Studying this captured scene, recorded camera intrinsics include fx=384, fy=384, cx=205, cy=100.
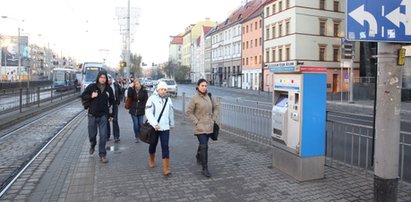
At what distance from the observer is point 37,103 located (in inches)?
880

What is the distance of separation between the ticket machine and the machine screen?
8 centimetres

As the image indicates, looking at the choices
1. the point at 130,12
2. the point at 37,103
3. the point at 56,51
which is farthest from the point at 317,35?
the point at 56,51

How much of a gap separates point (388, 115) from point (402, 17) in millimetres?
1097

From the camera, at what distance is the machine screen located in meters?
6.56

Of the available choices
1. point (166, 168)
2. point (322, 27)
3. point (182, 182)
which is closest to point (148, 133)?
point (166, 168)

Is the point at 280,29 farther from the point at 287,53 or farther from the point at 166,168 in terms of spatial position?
the point at 166,168

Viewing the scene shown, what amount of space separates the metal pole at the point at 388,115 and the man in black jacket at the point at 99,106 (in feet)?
17.1

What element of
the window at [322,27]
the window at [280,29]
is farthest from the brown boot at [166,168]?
the window at [280,29]

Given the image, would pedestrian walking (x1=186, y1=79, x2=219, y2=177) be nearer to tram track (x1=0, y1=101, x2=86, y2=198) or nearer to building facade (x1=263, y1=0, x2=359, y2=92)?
tram track (x1=0, y1=101, x2=86, y2=198)

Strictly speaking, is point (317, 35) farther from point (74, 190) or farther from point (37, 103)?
point (74, 190)

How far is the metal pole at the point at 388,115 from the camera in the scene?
168 inches

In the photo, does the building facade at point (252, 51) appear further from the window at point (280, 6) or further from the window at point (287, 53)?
the window at point (287, 53)

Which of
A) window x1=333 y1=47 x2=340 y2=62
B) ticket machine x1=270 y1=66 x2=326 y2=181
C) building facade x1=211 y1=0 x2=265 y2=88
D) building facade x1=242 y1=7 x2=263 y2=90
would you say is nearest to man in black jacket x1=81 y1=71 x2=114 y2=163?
ticket machine x1=270 y1=66 x2=326 y2=181

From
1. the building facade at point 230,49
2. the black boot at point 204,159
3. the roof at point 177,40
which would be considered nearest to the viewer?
the black boot at point 204,159
